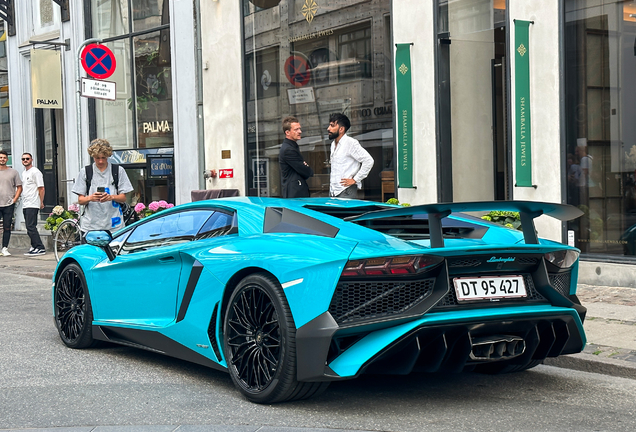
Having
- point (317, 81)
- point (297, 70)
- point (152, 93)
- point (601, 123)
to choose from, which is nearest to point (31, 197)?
point (152, 93)

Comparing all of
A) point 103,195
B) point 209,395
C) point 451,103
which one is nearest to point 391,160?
point 451,103

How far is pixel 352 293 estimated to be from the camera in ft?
14.2

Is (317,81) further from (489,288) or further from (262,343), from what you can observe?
(489,288)

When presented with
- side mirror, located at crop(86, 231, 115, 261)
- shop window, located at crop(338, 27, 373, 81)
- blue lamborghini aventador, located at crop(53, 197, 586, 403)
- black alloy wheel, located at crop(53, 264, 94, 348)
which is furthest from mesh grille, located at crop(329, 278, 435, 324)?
shop window, located at crop(338, 27, 373, 81)

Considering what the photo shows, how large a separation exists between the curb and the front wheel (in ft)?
6.90

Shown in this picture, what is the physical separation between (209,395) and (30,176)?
1210cm

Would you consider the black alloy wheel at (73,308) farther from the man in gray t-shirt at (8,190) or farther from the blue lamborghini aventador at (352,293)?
the man in gray t-shirt at (8,190)

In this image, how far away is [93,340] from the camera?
6.62 meters

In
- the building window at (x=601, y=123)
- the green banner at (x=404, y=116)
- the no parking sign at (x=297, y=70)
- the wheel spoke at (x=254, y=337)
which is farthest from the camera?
the no parking sign at (x=297, y=70)

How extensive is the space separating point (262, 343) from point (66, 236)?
1042cm

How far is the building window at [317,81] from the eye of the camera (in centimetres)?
1220

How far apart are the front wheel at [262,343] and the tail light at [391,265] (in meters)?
0.45

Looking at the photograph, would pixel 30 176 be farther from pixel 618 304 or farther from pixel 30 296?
pixel 618 304

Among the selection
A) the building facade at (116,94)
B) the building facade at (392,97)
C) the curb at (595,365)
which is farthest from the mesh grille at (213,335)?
the building facade at (116,94)
